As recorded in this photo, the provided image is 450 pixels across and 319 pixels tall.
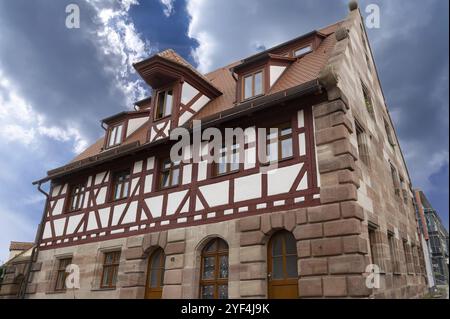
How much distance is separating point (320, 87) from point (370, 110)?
4.53 m

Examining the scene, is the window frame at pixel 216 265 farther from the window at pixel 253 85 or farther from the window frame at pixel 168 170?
the window at pixel 253 85

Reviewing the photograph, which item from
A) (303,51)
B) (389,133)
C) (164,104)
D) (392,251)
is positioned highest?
(303,51)

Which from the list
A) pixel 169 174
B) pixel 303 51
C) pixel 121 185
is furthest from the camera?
pixel 121 185

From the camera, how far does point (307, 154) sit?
9.23 m

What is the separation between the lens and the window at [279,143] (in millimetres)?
9758

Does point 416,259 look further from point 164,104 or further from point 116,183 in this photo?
point 116,183

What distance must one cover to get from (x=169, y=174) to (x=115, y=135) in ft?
15.8

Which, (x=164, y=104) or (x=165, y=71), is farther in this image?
(x=164, y=104)

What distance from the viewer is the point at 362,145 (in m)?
10.8

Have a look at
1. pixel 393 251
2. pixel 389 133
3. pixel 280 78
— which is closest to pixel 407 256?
pixel 393 251

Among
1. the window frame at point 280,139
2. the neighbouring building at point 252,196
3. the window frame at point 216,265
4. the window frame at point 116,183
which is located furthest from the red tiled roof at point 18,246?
the window frame at point 280,139

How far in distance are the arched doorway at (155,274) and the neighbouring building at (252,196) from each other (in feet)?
0.14
